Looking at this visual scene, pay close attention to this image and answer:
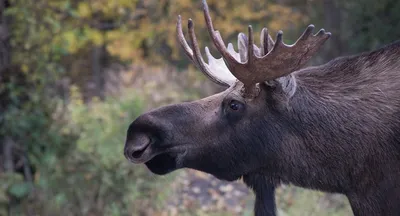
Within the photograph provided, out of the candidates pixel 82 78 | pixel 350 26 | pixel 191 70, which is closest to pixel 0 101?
pixel 191 70

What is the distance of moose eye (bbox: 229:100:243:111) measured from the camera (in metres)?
3.71

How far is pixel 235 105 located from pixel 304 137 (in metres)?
0.39

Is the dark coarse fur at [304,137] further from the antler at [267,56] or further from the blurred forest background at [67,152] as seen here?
the blurred forest background at [67,152]

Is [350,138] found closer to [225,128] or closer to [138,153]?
[225,128]

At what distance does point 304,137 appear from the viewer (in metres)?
3.69

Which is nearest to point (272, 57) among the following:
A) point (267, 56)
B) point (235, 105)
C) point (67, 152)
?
point (267, 56)

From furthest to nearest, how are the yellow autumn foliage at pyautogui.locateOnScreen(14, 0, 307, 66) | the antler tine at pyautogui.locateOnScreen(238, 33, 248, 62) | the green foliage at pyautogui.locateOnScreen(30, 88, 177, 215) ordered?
1. the yellow autumn foliage at pyautogui.locateOnScreen(14, 0, 307, 66)
2. the green foliage at pyautogui.locateOnScreen(30, 88, 177, 215)
3. the antler tine at pyautogui.locateOnScreen(238, 33, 248, 62)

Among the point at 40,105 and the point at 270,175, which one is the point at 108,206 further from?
the point at 270,175

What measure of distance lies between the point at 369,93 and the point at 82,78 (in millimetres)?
15128

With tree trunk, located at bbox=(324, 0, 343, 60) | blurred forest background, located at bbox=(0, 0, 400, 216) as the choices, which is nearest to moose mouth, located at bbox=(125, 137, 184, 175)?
blurred forest background, located at bbox=(0, 0, 400, 216)

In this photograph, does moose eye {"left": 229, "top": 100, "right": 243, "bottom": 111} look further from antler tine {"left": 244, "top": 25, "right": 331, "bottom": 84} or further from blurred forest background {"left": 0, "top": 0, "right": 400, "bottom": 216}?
blurred forest background {"left": 0, "top": 0, "right": 400, "bottom": 216}

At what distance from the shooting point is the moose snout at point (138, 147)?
11.6 feet

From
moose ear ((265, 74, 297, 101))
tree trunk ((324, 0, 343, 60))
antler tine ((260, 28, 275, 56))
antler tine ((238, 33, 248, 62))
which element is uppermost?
antler tine ((260, 28, 275, 56))

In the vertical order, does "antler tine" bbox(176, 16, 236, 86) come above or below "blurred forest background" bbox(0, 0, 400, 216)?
above
